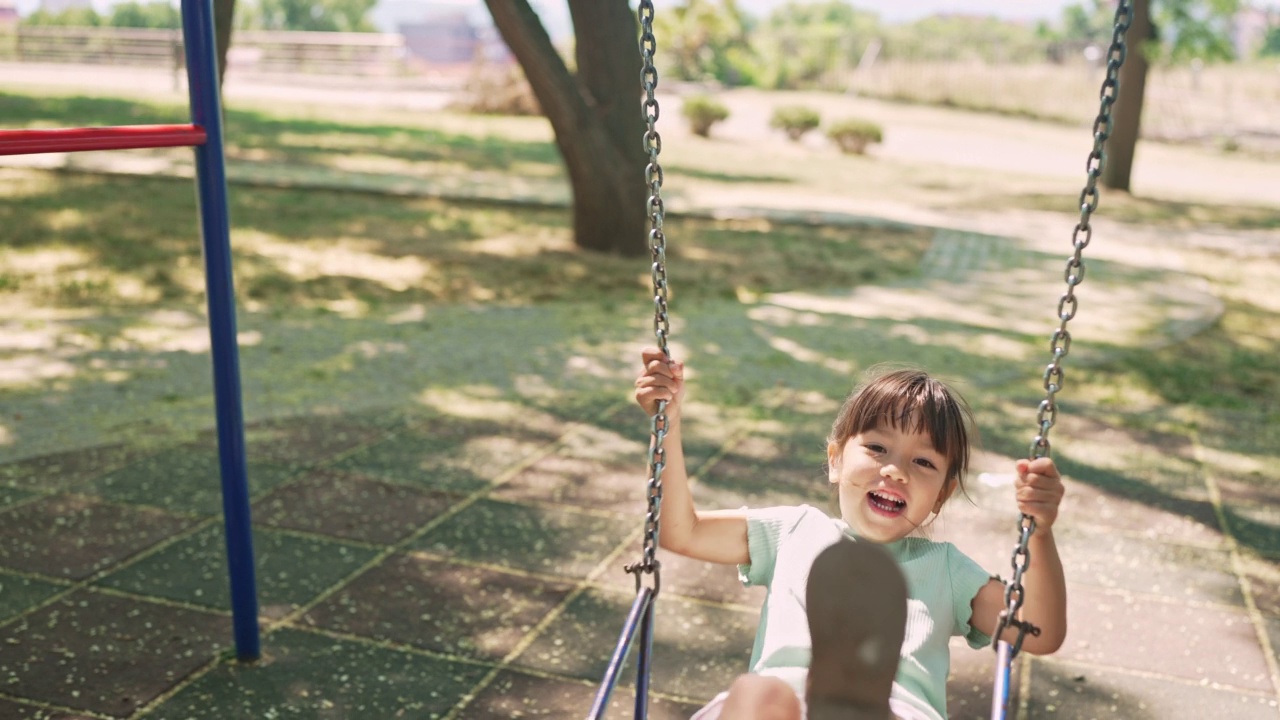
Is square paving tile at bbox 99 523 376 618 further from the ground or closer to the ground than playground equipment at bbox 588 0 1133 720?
closer to the ground

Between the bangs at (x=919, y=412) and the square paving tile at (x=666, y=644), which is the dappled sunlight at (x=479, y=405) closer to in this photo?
the square paving tile at (x=666, y=644)

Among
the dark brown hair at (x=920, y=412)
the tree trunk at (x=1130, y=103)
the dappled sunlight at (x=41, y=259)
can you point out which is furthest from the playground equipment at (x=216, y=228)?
the tree trunk at (x=1130, y=103)

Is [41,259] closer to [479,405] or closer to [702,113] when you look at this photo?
[479,405]

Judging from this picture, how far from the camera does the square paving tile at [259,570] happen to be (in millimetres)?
3498

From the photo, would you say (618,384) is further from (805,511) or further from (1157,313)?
(1157,313)

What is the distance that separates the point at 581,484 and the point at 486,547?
68 centimetres

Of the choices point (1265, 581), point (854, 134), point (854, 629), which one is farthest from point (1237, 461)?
point (854, 134)

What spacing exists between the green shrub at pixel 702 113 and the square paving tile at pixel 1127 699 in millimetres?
19109

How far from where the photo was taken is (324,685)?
3.03m

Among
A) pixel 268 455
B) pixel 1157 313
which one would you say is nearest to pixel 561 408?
pixel 268 455

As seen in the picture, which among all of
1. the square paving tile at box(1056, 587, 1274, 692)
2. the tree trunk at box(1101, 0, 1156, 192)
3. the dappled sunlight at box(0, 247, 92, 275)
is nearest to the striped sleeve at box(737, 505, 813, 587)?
the square paving tile at box(1056, 587, 1274, 692)

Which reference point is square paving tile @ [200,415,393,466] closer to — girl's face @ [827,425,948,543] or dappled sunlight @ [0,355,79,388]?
dappled sunlight @ [0,355,79,388]

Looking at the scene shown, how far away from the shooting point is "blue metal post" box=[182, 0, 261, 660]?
279 centimetres

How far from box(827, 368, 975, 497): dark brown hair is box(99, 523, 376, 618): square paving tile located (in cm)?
189
